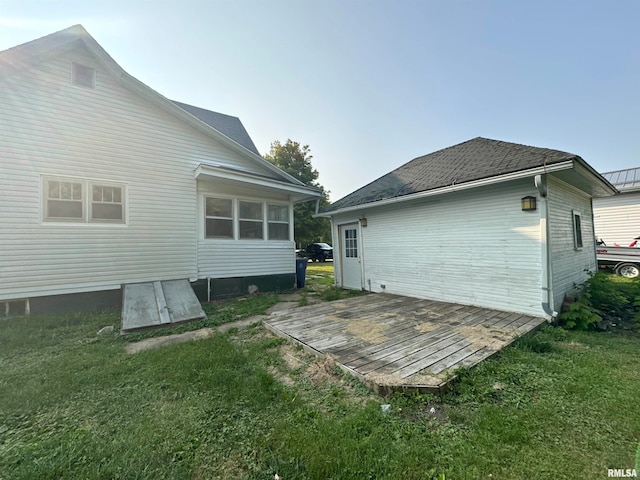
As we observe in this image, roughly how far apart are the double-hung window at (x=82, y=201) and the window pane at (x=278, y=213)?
12.5 ft

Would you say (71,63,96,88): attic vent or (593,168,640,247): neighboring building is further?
(593,168,640,247): neighboring building

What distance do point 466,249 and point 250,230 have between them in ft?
19.1

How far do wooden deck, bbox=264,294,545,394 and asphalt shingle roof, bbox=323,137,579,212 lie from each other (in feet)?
8.64

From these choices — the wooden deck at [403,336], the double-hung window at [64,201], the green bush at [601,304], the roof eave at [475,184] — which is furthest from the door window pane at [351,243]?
the double-hung window at [64,201]

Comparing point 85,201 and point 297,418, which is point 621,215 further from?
point 85,201

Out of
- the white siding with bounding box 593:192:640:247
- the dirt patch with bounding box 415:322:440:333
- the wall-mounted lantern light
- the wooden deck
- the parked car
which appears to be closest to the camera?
the wooden deck

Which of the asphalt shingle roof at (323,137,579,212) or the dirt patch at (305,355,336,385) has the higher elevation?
the asphalt shingle roof at (323,137,579,212)

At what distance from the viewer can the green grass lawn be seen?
160cm

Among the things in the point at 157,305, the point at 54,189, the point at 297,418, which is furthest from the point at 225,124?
the point at 297,418

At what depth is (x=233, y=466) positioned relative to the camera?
1.62 m

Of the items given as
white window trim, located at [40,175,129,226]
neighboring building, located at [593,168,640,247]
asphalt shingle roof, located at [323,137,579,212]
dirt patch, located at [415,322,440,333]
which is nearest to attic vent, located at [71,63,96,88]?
white window trim, located at [40,175,129,226]

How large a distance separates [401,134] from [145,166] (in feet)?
28.3

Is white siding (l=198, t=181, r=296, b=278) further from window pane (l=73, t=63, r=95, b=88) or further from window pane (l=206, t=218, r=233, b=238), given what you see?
window pane (l=73, t=63, r=95, b=88)

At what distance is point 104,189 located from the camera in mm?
5859
